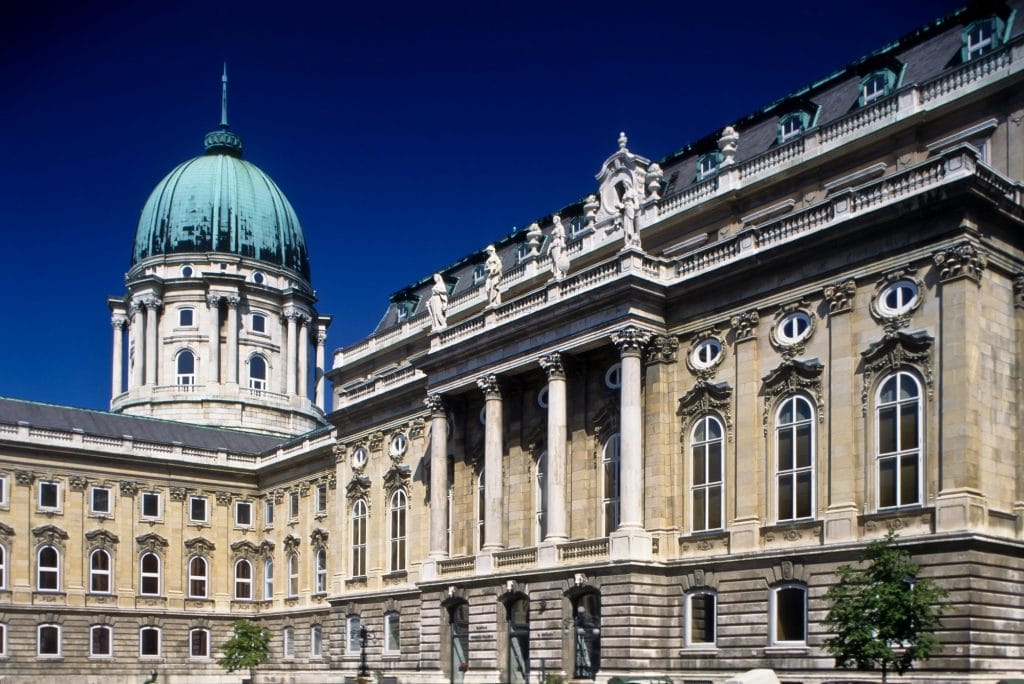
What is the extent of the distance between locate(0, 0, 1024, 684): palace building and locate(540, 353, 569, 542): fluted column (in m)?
0.10

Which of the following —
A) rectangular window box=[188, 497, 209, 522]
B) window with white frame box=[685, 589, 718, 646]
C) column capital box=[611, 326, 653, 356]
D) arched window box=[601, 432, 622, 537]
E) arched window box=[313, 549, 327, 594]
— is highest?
column capital box=[611, 326, 653, 356]

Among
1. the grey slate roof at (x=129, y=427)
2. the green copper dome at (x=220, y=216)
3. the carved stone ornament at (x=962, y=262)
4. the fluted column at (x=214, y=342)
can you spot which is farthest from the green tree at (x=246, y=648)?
the carved stone ornament at (x=962, y=262)

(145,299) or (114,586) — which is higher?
(145,299)

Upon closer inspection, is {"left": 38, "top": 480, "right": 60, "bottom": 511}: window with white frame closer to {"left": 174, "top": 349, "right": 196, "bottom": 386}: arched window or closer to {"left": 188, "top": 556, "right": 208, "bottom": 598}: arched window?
{"left": 188, "top": 556, "right": 208, "bottom": 598}: arched window

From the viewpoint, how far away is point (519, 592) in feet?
162

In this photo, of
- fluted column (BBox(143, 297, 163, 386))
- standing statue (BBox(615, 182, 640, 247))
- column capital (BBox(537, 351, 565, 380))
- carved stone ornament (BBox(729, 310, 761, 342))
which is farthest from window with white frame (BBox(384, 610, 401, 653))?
fluted column (BBox(143, 297, 163, 386))

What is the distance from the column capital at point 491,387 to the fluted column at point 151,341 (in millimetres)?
58386

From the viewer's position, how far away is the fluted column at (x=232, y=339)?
104 metres

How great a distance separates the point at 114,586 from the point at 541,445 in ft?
132

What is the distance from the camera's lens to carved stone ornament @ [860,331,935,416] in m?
37.4

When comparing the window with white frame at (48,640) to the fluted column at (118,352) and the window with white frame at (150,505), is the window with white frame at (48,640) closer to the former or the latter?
the window with white frame at (150,505)

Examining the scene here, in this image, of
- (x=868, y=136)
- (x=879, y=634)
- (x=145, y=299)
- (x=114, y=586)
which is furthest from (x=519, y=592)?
(x=145, y=299)

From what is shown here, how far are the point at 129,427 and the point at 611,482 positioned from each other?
50.4m

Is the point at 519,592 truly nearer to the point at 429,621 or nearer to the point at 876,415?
the point at 429,621
